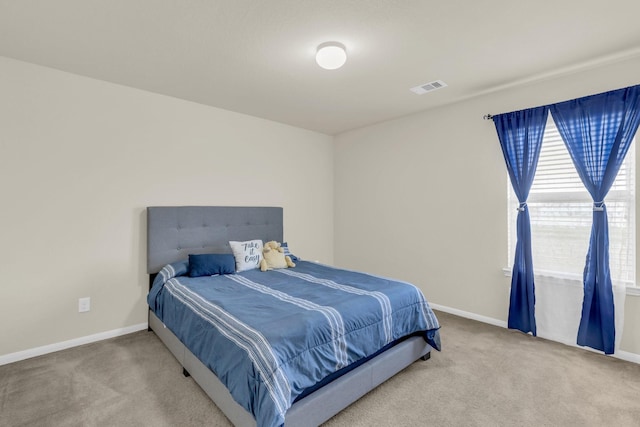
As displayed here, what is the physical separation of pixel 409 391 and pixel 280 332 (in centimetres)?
109

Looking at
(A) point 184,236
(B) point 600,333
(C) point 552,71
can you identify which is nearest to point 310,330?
(A) point 184,236

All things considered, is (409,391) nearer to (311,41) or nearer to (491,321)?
(491,321)

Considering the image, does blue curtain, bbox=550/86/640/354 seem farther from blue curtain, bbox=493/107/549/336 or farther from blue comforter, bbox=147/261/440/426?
blue comforter, bbox=147/261/440/426

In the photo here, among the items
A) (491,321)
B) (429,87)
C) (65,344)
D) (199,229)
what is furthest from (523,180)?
(65,344)

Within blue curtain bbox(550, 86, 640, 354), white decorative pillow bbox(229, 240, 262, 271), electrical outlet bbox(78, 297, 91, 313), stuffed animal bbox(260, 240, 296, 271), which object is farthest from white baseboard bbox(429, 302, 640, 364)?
electrical outlet bbox(78, 297, 91, 313)

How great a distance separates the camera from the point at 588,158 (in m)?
2.62

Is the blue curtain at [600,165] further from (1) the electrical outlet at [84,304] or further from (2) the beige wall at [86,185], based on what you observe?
(1) the electrical outlet at [84,304]

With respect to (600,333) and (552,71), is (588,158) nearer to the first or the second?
(552,71)

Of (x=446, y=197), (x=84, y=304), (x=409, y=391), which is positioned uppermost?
(x=446, y=197)

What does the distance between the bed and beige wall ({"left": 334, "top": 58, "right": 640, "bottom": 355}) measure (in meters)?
1.28

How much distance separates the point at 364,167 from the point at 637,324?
3226 mm

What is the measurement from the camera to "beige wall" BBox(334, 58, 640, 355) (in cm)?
301

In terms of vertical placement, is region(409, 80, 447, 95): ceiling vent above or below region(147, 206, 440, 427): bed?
above

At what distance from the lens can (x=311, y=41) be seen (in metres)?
2.25
